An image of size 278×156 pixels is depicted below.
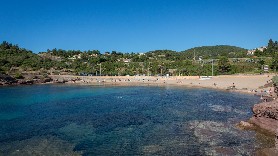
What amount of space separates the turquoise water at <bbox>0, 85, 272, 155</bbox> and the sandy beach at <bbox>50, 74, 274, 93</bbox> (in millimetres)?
23504

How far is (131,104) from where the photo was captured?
51531 mm

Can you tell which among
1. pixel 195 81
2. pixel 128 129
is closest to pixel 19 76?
pixel 195 81

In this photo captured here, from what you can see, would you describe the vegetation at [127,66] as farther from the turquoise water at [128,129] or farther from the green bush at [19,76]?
the turquoise water at [128,129]

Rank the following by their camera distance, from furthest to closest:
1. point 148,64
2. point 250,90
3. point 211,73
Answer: point 148,64 < point 211,73 < point 250,90

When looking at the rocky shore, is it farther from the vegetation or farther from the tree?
the tree

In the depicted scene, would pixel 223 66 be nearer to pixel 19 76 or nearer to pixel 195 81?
pixel 195 81

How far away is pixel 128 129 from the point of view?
32250mm

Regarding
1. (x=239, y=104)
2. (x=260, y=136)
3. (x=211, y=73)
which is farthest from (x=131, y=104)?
(x=211, y=73)

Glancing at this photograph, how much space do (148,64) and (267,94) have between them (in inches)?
2711

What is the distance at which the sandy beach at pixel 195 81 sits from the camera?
7256cm

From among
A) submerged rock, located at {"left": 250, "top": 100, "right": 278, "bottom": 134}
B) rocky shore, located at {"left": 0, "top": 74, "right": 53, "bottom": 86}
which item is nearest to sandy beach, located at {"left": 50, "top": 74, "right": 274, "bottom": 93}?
rocky shore, located at {"left": 0, "top": 74, "right": 53, "bottom": 86}

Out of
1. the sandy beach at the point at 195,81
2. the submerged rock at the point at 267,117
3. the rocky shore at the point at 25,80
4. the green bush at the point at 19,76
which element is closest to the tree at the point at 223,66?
the sandy beach at the point at 195,81

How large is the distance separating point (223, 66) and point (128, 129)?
78.6 metres

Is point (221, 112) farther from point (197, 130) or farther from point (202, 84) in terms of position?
point (202, 84)
